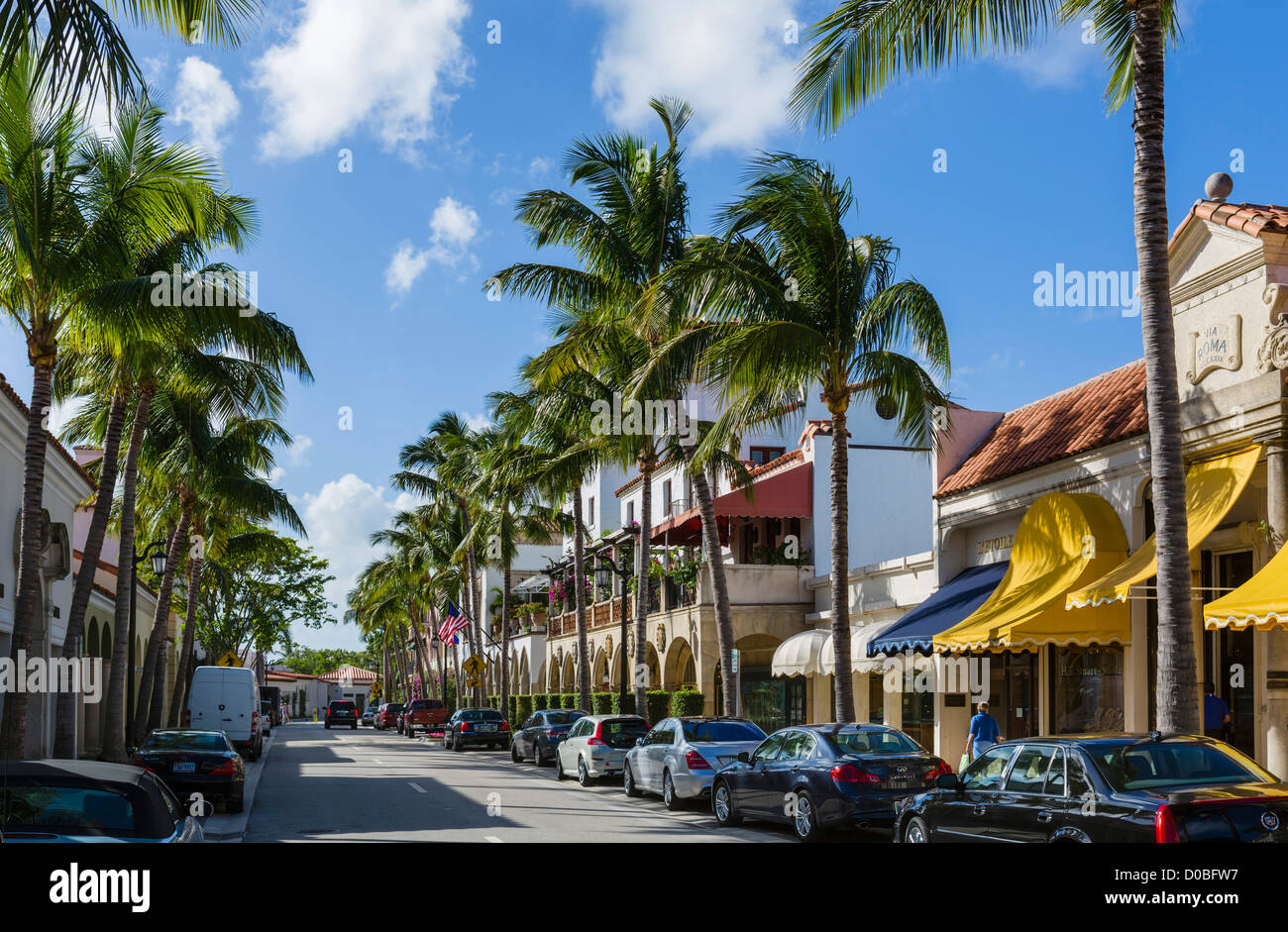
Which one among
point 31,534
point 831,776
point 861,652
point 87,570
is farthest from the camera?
point 861,652

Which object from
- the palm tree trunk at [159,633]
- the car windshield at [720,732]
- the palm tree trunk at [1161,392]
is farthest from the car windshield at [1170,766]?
the palm tree trunk at [159,633]

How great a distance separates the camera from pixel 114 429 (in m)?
23.4

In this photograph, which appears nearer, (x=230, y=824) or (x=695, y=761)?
(x=230, y=824)

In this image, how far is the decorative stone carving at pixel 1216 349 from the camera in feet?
54.9

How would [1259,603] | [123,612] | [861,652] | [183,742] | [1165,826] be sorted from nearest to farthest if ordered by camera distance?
[1165,826]
[1259,603]
[183,742]
[861,652]
[123,612]

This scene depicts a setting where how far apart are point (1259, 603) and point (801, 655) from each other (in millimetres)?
16320

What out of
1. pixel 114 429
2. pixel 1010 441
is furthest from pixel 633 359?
pixel 114 429

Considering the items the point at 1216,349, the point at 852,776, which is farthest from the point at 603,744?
the point at 1216,349

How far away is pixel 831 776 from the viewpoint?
48.5ft

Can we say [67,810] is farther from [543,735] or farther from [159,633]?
[159,633]

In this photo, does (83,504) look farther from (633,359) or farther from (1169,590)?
(1169,590)

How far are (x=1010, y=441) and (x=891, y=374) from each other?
15.1 feet

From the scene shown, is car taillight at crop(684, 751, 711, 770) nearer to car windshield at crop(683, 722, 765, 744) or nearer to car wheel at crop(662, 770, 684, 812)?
car windshield at crop(683, 722, 765, 744)

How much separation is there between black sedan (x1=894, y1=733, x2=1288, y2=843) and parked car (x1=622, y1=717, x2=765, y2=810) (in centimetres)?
883
